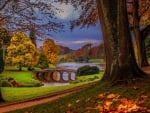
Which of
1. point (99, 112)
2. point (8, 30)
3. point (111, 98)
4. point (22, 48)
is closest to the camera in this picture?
point (99, 112)

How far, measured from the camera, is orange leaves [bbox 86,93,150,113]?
369 inches

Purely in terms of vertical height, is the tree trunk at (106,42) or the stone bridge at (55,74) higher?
the tree trunk at (106,42)

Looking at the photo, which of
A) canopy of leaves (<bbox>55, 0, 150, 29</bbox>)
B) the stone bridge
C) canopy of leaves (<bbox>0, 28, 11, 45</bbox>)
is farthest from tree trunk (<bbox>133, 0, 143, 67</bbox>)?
the stone bridge

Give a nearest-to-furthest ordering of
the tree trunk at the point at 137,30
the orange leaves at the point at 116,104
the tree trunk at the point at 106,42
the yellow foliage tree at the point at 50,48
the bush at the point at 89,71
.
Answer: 1. the orange leaves at the point at 116,104
2. the tree trunk at the point at 106,42
3. the tree trunk at the point at 137,30
4. the yellow foliage tree at the point at 50,48
5. the bush at the point at 89,71

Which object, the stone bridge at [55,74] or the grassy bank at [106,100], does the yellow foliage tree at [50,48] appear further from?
the grassy bank at [106,100]

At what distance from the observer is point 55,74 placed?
103000 mm

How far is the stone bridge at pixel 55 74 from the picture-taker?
7938 centimetres

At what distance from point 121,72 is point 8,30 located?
37.5ft

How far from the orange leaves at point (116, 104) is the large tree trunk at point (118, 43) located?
62.2 inches

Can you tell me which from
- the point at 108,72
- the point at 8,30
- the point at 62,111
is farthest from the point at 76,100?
the point at 8,30

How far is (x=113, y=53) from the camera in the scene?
13977mm

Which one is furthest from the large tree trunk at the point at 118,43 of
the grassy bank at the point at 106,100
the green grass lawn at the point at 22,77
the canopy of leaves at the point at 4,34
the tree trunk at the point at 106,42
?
the green grass lawn at the point at 22,77

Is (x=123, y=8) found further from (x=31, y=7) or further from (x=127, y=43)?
(x=31, y=7)

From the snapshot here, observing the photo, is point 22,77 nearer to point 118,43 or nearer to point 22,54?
point 22,54
